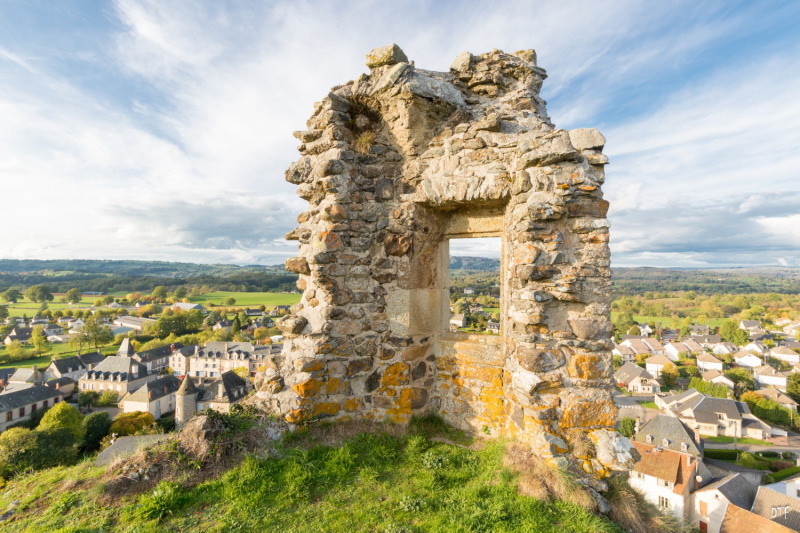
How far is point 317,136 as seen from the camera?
4.91 meters

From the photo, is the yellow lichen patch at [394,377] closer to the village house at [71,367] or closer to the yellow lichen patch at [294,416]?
the yellow lichen patch at [294,416]

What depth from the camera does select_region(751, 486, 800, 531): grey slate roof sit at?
15.1 m

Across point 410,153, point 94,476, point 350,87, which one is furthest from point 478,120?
point 94,476

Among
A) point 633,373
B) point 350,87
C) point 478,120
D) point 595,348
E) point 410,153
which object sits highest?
point 350,87

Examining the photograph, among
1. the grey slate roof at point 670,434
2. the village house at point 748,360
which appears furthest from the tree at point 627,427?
the village house at point 748,360

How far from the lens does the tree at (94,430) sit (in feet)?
74.8

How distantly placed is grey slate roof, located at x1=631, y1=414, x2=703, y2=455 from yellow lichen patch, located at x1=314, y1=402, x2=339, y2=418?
82.8 feet

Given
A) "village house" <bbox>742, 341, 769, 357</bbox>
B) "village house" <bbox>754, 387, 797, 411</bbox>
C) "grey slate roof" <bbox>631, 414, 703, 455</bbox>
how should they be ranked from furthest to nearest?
"village house" <bbox>742, 341, 769, 357</bbox> < "village house" <bbox>754, 387, 797, 411</bbox> < "grey slate roof" <bbox>631, 414, 703, 455</bbox>

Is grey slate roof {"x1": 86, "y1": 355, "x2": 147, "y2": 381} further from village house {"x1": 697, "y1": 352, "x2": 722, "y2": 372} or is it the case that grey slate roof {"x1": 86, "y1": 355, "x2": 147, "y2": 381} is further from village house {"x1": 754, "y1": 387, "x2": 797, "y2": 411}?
village house {"x1": 697, "y1": 352, "x2": 722, "y2": 372}

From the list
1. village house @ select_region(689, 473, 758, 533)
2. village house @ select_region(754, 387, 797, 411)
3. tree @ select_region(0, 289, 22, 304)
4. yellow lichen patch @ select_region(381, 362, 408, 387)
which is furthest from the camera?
tree @ select_region(0, 289, 22, 304)

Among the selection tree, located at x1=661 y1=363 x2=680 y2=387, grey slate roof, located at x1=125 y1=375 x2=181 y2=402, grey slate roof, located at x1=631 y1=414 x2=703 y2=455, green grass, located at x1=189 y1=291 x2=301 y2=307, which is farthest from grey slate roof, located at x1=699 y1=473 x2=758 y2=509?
green grass, located at x1=189 y1=291 x2=301 y2=307

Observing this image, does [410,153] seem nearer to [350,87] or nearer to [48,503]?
[350,87]

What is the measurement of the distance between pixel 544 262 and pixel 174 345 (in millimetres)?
54657

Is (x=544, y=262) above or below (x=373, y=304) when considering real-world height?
above
